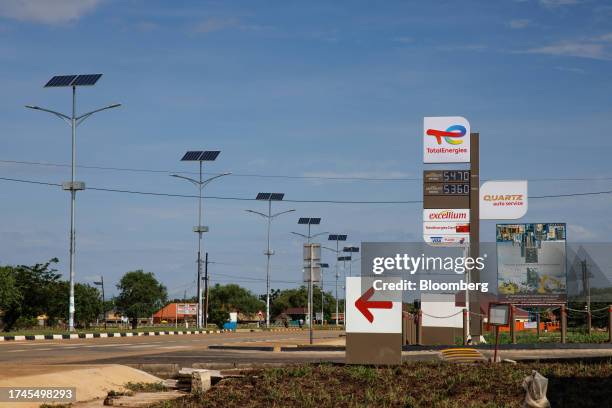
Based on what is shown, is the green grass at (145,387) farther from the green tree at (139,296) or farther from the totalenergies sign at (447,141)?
the green tree at (139,296)

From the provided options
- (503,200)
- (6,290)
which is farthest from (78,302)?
(503,200)

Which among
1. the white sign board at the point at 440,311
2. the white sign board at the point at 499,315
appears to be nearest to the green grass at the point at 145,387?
the white sign board at the point at 499,315

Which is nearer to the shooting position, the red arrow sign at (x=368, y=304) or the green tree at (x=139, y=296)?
the red arrow sign at (x=368, y=304)

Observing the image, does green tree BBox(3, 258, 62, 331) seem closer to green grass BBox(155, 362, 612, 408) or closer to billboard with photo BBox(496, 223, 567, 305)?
billboard with photo BBox(496, 223, 567, 305)

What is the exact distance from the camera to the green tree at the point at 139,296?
138 meters

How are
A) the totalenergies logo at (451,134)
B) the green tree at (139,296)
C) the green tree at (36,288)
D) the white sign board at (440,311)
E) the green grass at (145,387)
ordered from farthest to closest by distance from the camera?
the green tree at (139,296) → the green tree at (36,288) → the totalenergies logo at (451,134) → the white sign board at (440,311) → the green grass at (145,387)

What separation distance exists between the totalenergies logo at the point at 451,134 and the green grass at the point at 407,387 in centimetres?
2464

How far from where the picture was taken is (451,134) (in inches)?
1652

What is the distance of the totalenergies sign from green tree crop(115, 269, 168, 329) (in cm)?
10050

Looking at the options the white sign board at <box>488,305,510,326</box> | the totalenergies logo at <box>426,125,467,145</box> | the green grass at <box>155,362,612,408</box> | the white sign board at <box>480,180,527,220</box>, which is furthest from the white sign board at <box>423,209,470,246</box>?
the green grass at <box>155,362,612,408</box>

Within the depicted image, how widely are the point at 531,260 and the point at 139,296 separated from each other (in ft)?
294

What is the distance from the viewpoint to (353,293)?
57.8 feet

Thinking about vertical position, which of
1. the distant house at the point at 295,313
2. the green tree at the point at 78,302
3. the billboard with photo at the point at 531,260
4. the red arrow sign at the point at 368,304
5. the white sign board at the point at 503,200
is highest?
the white sign board at the point at 503,200

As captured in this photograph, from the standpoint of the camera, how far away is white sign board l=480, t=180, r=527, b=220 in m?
49.5
